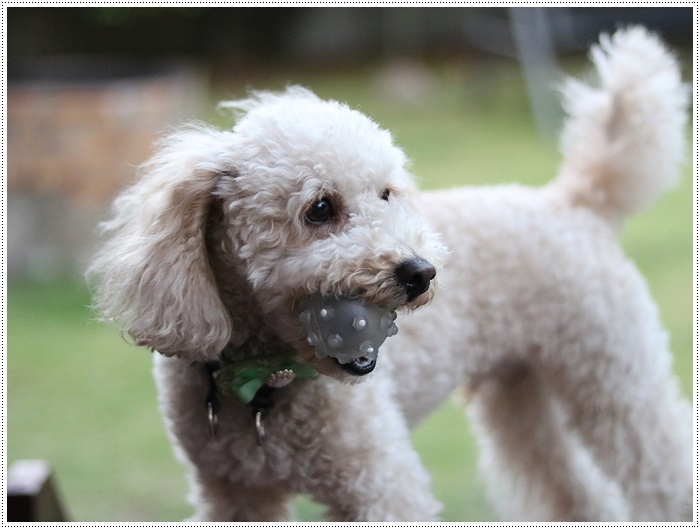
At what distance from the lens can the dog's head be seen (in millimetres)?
1258

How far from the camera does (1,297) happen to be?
179 cm

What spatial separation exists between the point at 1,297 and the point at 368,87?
16.1ft

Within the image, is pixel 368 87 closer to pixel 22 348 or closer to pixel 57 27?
pixel 57 27

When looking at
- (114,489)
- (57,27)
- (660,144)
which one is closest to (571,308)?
(660,144)

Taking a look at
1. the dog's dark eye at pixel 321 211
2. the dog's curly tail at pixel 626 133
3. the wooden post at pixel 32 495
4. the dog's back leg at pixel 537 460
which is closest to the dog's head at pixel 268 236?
the dog's dark eye at pixel 321 211

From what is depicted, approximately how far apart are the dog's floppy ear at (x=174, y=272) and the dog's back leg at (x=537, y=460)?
78 centimetres

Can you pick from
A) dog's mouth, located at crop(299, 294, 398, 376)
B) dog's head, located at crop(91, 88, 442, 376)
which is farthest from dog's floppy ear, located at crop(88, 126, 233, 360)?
dog's mouth, located at crop(299, 294, 398, 376)

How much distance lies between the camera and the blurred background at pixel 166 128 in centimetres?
251

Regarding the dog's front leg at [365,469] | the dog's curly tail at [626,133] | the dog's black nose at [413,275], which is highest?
the dog's curly tail at [626,133]

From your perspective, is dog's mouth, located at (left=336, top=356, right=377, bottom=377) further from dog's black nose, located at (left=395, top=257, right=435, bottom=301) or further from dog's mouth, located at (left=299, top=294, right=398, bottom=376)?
dog's black nose, located at (left=395, top=257, right=435, bottom=301)

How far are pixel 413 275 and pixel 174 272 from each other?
1.14 feet

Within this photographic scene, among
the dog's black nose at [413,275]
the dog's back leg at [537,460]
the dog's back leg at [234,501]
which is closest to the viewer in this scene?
the dog's black nose at [413,275]

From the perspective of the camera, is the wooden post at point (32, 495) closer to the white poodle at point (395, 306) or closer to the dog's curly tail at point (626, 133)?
the white poodle at point (395, 306)

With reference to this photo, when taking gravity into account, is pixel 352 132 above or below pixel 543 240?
above
